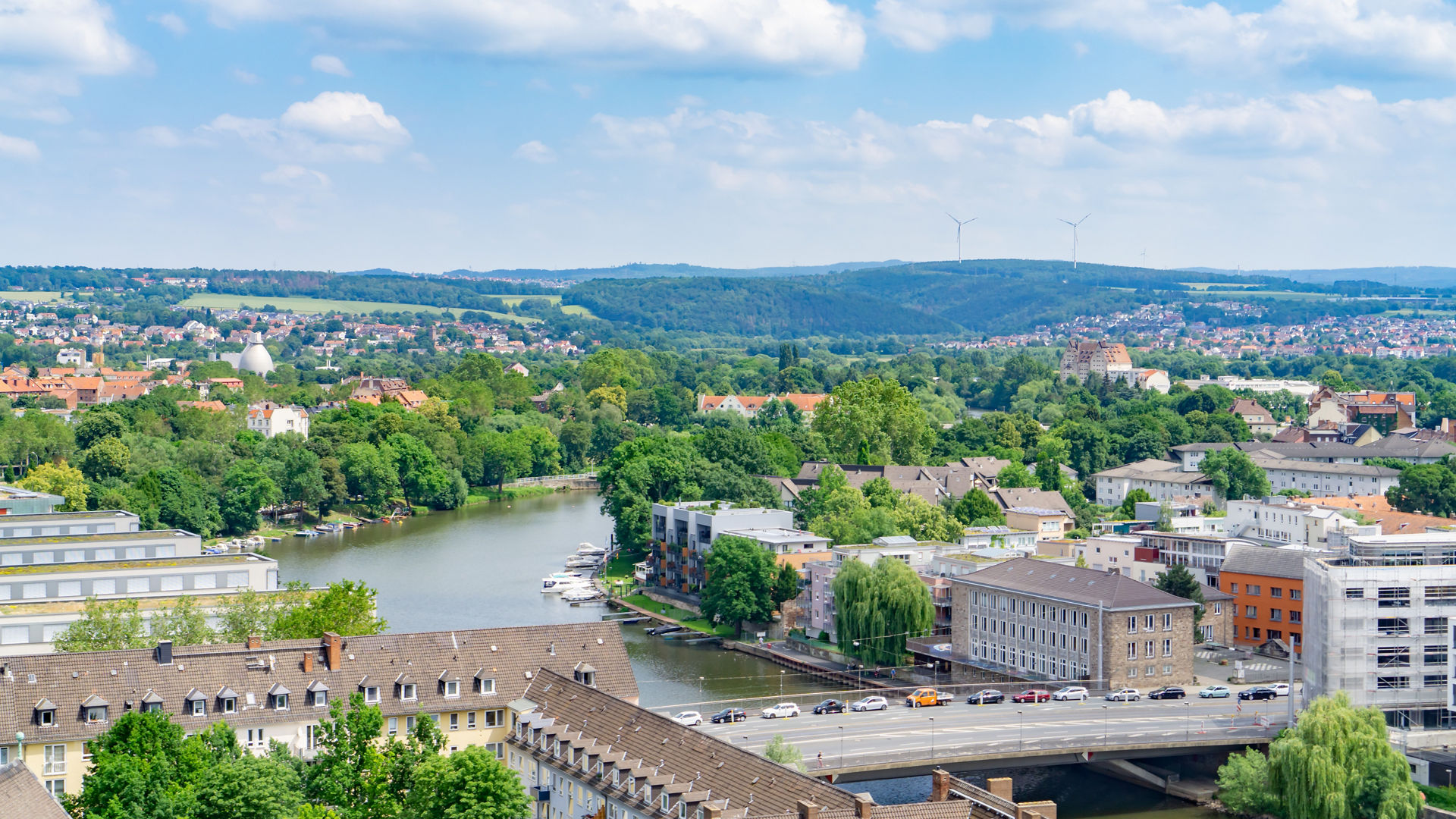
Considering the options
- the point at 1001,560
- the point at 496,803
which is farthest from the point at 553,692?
the point at 1001,560

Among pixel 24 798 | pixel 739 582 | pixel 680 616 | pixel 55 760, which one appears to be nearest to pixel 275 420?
pixel 680 616

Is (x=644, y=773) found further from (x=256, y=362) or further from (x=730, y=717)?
(x=256, y=362)

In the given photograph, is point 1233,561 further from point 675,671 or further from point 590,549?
point 590,549

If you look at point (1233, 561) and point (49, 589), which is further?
point (1233, 561)

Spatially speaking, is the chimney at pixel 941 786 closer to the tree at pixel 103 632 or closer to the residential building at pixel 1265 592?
the tree at pixel 103 632

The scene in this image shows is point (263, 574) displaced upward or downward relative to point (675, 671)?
upward

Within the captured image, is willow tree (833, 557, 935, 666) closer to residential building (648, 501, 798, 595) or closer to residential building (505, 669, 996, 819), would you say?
residential building (648, 501, 798, 595)

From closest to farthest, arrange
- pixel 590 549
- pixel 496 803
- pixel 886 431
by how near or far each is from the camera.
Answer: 1. pixel 496 803
2. pixel 590 549
3. pixel 886 431
